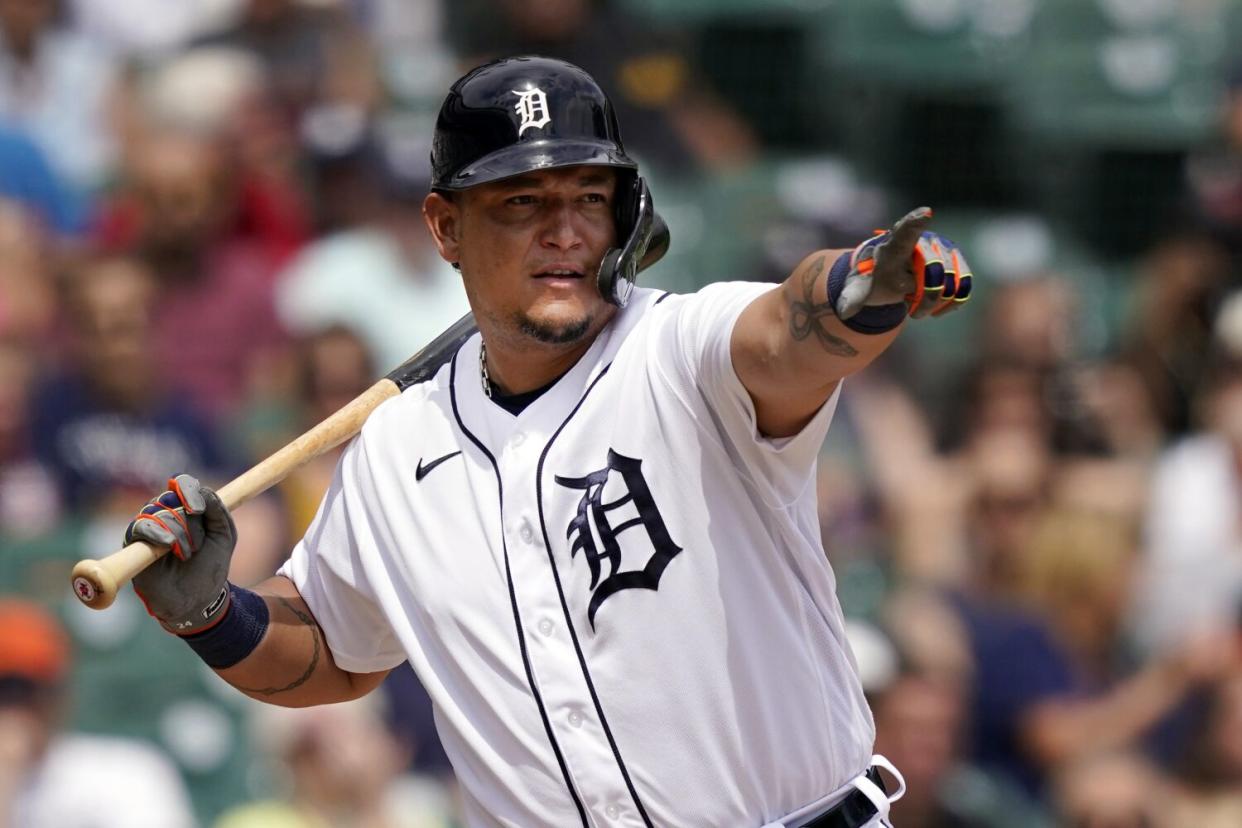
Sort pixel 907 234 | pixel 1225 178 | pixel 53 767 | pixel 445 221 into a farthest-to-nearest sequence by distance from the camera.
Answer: pixel 1225 178 < pixel 53 767 < pixel 445 221 < pixel 907 234

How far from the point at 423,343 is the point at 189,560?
3457mm

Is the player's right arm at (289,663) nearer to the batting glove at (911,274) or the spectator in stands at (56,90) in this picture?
the batting glove at (911,274)

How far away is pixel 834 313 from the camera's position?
8.18 feet

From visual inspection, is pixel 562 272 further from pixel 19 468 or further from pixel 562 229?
pixel 19 468

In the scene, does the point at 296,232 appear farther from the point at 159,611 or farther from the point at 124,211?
the point at 159,611

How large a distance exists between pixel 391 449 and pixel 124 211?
3946 mm

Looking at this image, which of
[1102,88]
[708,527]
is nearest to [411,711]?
[708,527]

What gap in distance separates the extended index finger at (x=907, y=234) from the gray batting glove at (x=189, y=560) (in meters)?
1.33

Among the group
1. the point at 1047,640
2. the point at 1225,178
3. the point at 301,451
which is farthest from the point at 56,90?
the point at 301,451

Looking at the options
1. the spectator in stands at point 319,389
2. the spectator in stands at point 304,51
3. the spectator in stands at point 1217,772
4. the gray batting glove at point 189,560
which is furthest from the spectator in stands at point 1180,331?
the gray batting glove at point 189,560

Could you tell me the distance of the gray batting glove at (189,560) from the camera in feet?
10.4

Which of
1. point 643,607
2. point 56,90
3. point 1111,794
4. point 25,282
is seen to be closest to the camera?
point 643,607

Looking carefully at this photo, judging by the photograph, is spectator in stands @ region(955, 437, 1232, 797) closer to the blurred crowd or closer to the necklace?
the blurred crowd

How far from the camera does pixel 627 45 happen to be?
24.9 feet
